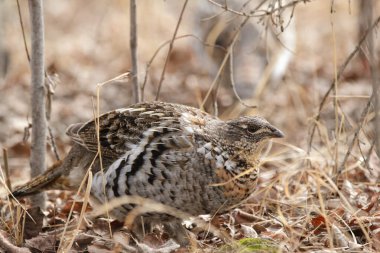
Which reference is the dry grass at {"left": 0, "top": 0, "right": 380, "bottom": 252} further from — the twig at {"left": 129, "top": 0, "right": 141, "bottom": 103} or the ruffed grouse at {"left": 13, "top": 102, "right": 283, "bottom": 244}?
the twig at {"left": 129, "top": 0, "right": 141, "bottom": 103}

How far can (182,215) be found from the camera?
14.0 ft

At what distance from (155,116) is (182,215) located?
631mm

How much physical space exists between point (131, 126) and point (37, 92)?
0.85m

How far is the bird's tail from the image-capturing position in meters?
4.83

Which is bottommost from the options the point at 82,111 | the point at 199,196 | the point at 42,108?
the point at 82,111

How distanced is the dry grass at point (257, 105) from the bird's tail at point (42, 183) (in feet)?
0.44

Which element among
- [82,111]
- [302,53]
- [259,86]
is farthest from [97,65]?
[259,86]

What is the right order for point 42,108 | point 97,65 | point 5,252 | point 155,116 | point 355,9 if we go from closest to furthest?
point 5,252
point 155,116
point 42,108
point 97,65
point 355,9

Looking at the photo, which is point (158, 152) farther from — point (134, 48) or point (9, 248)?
point (134, 48)

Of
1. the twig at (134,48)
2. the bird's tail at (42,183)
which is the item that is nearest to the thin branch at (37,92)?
the bird's tail at (42,183)

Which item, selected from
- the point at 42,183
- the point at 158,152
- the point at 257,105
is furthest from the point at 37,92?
the point at 257,105

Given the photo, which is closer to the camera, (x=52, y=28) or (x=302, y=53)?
(x=302, y=53)

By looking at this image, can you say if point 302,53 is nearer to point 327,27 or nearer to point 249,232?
point 327,27

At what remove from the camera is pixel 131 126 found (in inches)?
177
